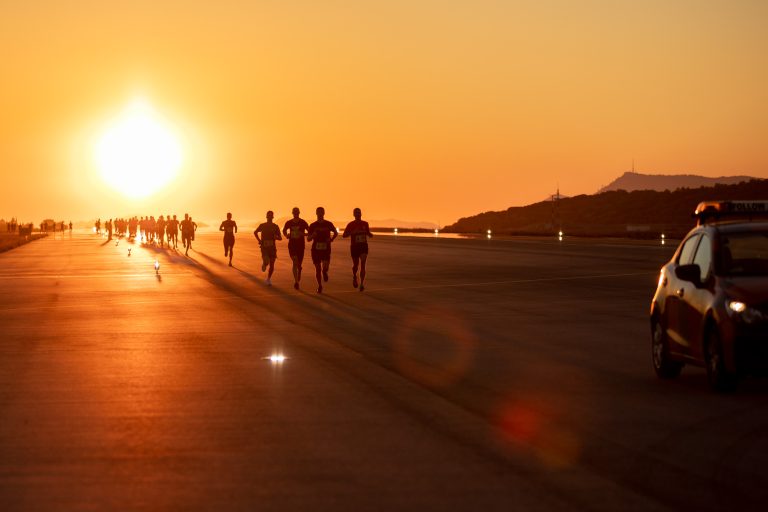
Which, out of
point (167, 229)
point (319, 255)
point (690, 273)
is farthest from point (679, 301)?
point (167, 229)

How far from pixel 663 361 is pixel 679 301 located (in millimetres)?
619

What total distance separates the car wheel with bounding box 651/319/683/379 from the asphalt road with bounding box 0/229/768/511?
0.29m

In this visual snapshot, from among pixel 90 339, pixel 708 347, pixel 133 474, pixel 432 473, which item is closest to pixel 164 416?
pixel 133 474

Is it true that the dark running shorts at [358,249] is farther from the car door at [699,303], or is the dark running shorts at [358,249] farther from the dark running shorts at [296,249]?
the car door at [699,303]

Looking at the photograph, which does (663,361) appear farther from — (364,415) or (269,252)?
(269,252)

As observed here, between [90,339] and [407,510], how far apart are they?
36.5 ft

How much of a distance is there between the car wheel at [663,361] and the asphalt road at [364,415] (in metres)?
0.29

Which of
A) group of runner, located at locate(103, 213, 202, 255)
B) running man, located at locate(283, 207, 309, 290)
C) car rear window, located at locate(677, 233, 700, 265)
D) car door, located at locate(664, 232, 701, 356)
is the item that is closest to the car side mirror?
car door, located at locate(664, 232, 701, 356)

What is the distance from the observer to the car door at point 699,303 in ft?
37.9

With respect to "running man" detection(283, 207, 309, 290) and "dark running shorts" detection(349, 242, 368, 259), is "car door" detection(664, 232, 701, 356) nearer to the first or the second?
"dark running shorts" detection(349, 242, 368, 259)

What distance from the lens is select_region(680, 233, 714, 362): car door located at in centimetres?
1155

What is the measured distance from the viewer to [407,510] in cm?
684

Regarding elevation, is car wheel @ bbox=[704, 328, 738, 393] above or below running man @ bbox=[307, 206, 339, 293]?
below

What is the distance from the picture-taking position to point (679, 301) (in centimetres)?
1237
